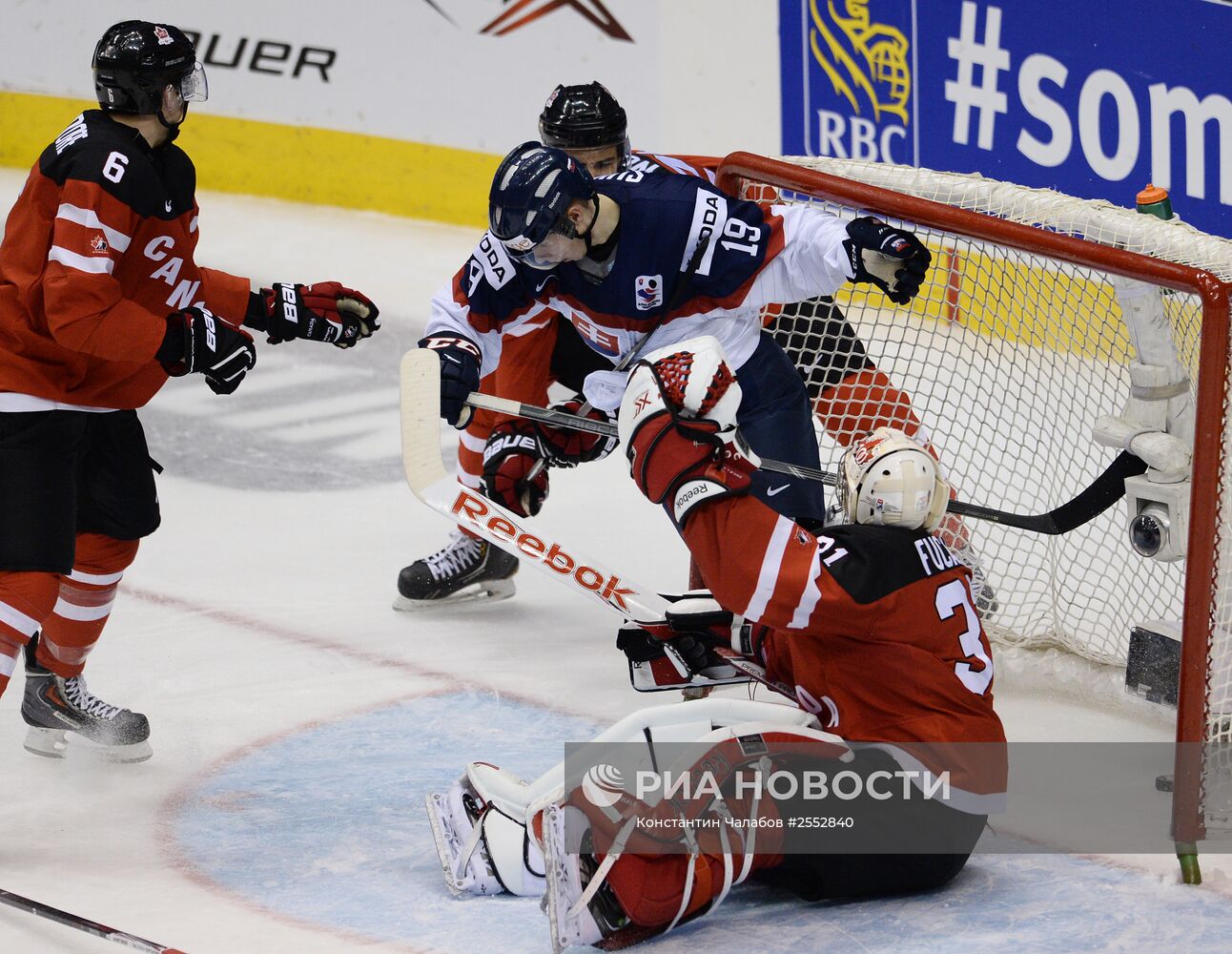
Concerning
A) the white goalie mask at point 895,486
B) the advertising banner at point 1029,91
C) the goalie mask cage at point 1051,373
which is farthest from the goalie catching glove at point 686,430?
the advertising banner at point 1029,91

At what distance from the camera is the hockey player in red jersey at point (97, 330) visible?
275 cm

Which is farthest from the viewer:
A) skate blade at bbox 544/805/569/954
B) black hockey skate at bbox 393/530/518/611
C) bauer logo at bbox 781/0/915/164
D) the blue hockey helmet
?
bauer logo at bbox 781/0/915/164

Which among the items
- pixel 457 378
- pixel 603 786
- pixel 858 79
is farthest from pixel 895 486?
pixel 858 79

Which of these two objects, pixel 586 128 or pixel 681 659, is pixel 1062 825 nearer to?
pixel 681 659

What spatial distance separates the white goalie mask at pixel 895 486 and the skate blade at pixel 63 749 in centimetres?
144

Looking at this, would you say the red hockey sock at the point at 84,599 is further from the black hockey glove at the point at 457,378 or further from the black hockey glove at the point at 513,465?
the black hockey glove at the point at 513,465

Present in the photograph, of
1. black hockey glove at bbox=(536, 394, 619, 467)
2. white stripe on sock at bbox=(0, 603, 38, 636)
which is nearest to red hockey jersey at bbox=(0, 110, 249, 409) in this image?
white stripe on sock at bbox=(0, 603, 38, 636)

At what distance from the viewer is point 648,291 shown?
3229 millimetres

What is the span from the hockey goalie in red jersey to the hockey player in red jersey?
813mm

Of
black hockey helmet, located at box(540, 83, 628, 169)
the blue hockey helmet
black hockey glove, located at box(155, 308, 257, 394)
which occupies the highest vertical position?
black hockey helmet, located at box(540, 83, 628, 169)

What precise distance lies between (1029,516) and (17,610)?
1.74 m

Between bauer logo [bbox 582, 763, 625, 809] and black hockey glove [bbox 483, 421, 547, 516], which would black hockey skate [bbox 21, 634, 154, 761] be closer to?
black hockey glove [bbox 483, 421, 547, 516]

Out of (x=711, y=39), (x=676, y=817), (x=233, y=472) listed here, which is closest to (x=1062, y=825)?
(x=676, y=817)

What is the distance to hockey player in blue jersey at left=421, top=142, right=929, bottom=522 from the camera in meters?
3.07
